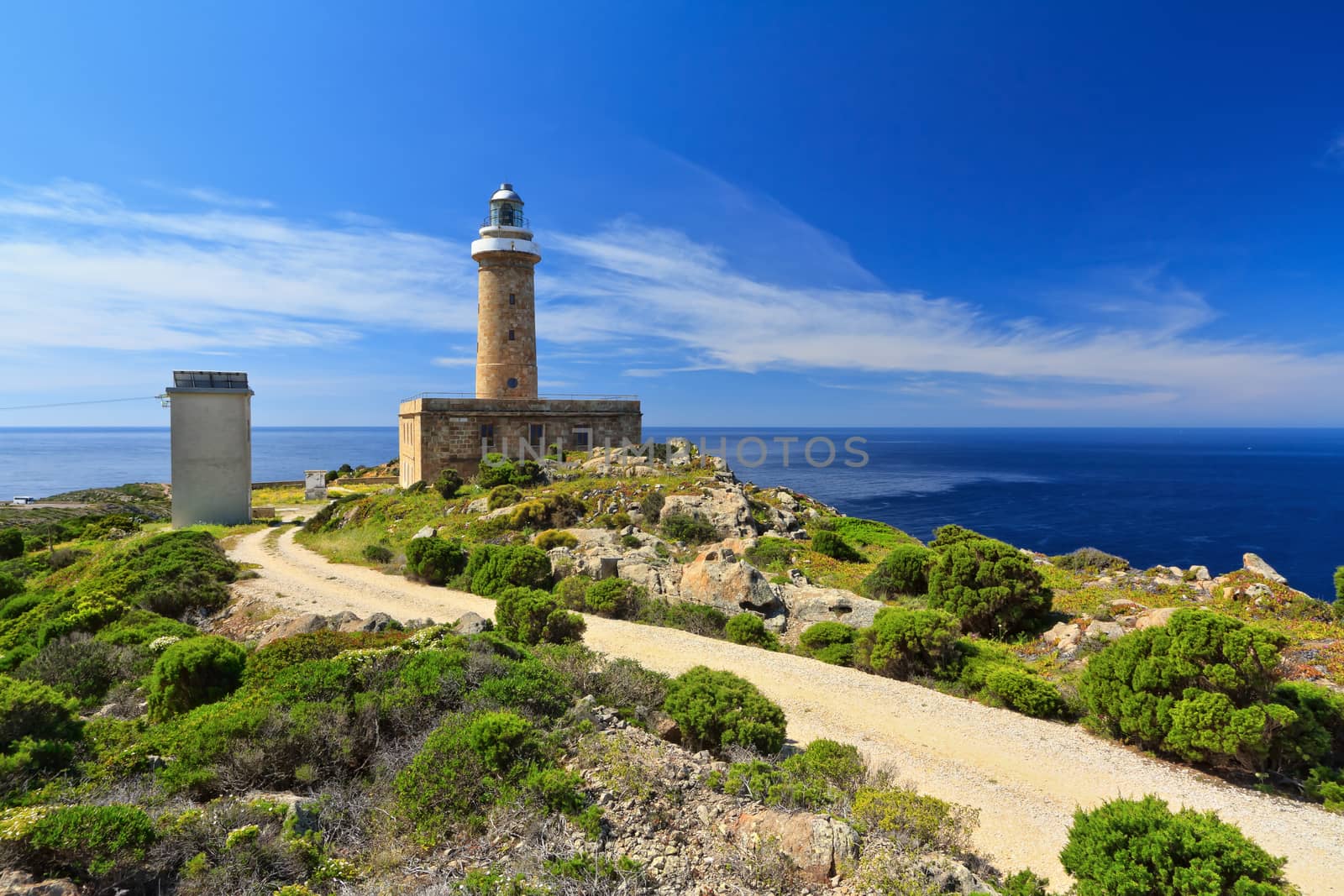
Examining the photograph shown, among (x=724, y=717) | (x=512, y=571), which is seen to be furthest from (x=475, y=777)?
(x=512, y=571)

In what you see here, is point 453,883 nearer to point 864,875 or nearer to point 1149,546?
point 864,875

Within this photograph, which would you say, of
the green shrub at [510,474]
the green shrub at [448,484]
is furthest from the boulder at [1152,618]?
the green shrub at [448,484]

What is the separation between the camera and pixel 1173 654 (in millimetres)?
8273

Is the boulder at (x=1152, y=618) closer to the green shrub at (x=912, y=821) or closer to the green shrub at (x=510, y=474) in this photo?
the green shrub at (x=912, y=821)

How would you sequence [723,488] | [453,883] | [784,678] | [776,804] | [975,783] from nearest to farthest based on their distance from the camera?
[453,883]
[776,804]
[975,783]
[784,678]
[723,488]

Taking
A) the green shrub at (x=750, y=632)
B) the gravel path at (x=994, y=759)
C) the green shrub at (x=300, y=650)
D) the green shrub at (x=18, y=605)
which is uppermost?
the green shrub at (x=300, y=650)

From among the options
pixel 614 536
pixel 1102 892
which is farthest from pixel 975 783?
pixel 614 536

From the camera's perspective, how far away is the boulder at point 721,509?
21281 millimetres

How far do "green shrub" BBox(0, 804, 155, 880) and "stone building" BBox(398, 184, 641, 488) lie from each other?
27.5m

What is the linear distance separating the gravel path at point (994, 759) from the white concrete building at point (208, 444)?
68.7 ft

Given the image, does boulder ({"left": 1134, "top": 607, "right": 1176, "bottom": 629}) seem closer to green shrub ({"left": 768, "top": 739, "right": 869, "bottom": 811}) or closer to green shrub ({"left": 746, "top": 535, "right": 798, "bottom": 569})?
green shrub ({"left": 768, "top": 739, "right": 869, "bottom": 811})

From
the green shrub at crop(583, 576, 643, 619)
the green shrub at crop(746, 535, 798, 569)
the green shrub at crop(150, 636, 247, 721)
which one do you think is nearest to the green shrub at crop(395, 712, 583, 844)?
the green shrub at crop(150, 636, 247, 721)

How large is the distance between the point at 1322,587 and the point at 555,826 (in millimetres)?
38317

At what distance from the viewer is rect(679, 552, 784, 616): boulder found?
14148mm
